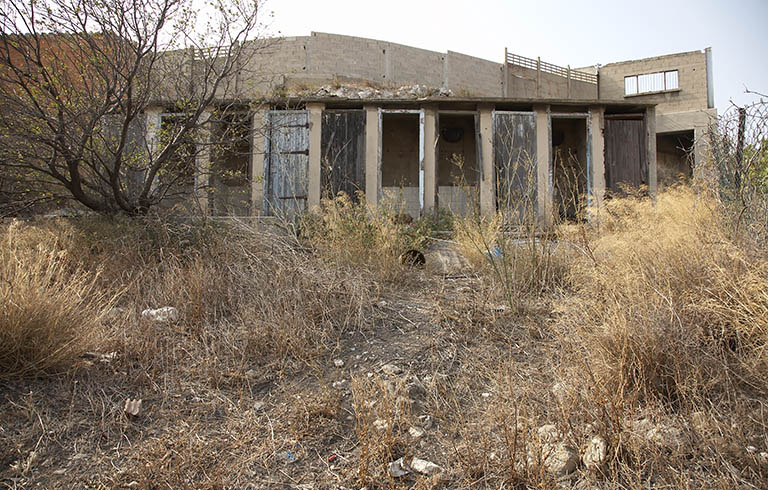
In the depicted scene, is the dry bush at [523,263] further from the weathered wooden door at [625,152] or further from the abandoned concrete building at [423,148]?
the weathered wooden door at [625,152]

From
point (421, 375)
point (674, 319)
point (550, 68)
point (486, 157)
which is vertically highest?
point (550, 68)

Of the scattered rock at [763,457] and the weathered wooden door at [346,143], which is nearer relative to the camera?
the scattered rock at [763,457]

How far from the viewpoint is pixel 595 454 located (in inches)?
78.0

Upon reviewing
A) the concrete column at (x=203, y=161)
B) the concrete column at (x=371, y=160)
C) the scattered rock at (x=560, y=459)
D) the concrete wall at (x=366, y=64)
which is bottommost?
the scattered rock at (x=560, y=459)

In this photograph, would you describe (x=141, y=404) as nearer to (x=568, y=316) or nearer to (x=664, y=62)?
(x=568, y=316)

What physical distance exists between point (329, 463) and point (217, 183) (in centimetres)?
808

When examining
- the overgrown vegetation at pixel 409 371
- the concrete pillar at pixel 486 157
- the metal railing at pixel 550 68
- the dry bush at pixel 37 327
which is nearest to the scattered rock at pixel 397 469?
the overgrown vegetation at pixel 409 371

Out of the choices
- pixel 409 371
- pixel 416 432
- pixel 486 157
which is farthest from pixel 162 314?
pixel 486 157

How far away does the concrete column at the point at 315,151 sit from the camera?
31.7 ft

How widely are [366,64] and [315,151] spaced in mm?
7377

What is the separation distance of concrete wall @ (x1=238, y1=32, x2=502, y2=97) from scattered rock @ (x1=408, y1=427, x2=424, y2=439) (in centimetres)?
1320

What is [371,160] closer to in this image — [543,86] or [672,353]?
[672,353]

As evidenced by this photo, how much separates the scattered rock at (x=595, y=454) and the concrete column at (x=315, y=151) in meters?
8.17

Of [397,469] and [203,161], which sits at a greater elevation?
[203,161]
